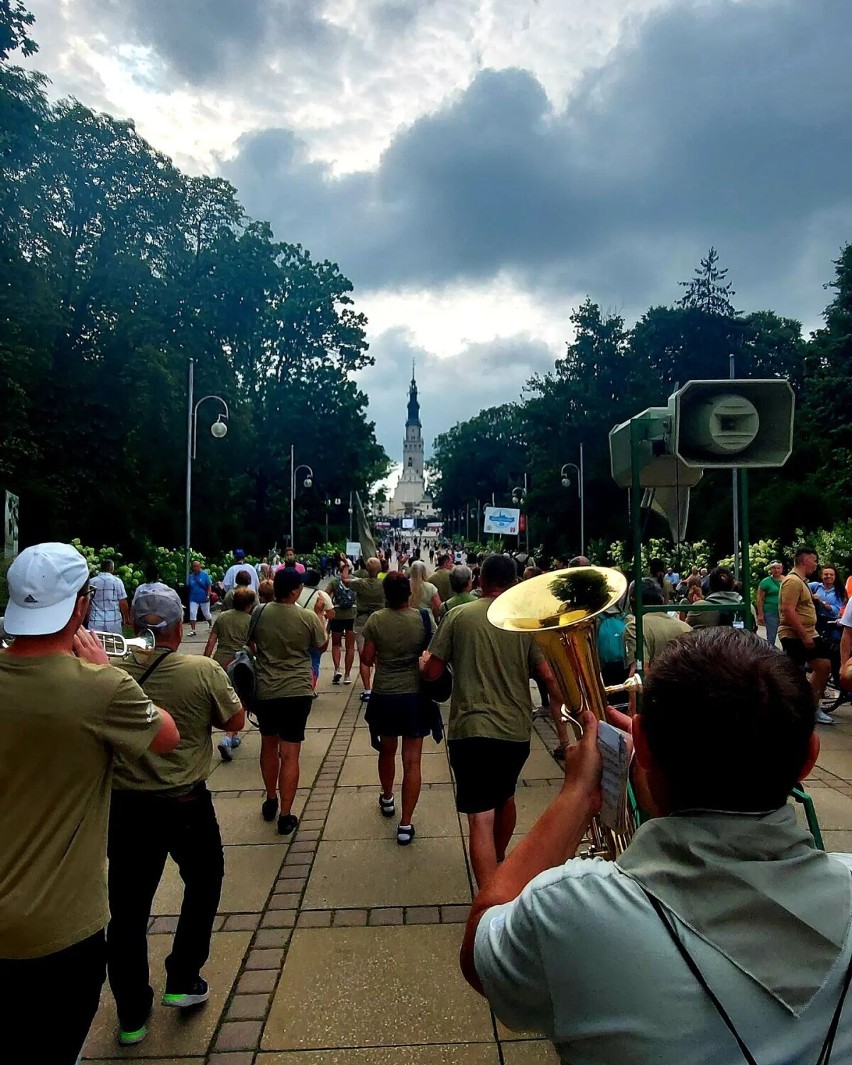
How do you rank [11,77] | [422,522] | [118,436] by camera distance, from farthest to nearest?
[422,522], [118,436], [11,77]

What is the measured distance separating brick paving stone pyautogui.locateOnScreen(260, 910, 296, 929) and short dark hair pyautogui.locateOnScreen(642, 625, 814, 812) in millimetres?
3462

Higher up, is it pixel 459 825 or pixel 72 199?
pixel 72 199

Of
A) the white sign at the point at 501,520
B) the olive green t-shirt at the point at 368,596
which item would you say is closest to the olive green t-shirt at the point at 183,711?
the olive green t-shirt at the point at 368,596

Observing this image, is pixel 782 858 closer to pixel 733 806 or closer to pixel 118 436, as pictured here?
pixel 733 806

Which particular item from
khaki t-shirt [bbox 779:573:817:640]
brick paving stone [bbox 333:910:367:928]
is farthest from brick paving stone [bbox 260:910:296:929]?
khaki t-shirt [bbox 779:573:817:640]

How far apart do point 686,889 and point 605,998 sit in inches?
7.7

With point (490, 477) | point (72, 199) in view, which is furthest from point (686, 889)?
point (490, 477)

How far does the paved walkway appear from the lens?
3.14 metres

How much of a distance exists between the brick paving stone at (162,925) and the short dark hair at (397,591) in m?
2.31

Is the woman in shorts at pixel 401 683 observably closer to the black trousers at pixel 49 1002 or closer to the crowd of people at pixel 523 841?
the crowd of people at pixel 523 841

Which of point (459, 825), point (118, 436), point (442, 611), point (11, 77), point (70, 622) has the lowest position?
point (459, 825)

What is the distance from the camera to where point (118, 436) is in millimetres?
26500

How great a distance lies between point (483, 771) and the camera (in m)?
4.27

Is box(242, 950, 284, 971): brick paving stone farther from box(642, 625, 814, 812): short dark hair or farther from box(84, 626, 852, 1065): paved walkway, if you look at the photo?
box(642, 625, 814, 812): short dark hair
